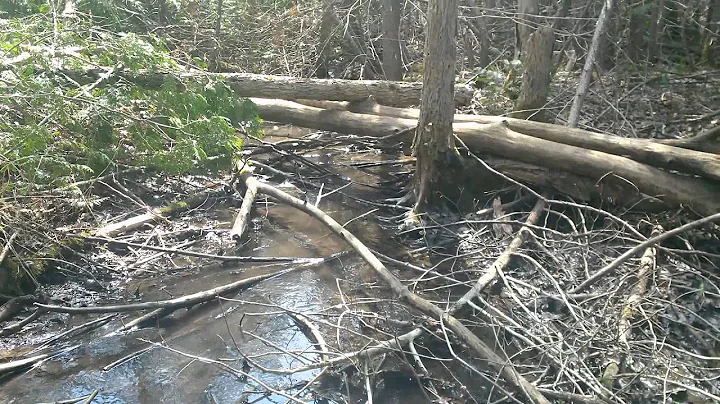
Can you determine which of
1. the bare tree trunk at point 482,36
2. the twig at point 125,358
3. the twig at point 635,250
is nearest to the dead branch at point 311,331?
the twig at point 125,358

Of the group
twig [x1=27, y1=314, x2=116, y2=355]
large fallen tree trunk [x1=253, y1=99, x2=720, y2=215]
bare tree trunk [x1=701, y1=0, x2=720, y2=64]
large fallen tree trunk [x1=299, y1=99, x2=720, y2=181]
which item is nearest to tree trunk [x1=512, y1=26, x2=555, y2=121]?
large fallen tree trunk [x1=299, y1=99, x2=720, y2=181]

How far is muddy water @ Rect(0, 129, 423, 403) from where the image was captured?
4352 mm

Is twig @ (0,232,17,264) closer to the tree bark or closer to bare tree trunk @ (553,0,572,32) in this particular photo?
bare tree trunk @ (553,0,572,32)

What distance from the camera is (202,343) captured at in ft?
16.1

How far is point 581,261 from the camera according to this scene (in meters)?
5.58

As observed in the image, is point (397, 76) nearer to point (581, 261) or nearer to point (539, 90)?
point (539, 90)

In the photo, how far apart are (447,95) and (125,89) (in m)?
3.26

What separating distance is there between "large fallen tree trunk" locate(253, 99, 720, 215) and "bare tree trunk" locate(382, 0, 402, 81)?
267cm

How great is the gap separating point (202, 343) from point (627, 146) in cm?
443

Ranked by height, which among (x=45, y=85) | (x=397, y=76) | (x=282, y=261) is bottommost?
(x=282, y=261)

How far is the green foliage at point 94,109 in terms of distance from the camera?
550 cm

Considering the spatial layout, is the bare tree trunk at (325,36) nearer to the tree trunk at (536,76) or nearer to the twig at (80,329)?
the tree trunk at (536,76)

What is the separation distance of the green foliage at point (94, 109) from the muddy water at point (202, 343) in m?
1.20

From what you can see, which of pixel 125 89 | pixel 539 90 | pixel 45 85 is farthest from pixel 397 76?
pixel 45 85
